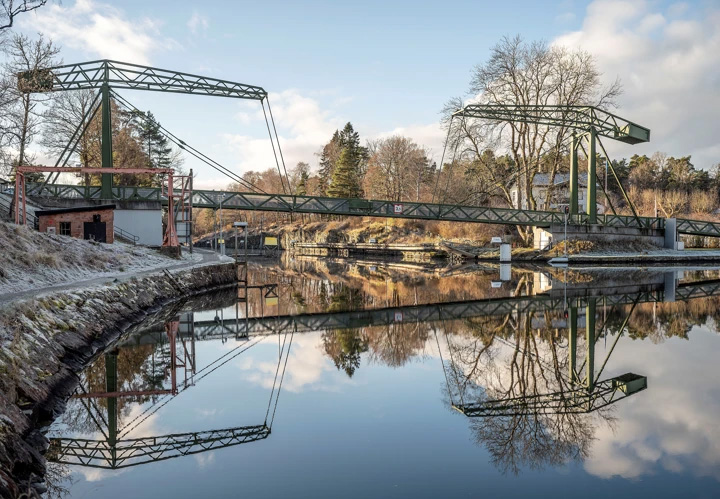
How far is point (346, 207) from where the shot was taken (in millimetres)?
34625

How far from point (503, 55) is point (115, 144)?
35600mm

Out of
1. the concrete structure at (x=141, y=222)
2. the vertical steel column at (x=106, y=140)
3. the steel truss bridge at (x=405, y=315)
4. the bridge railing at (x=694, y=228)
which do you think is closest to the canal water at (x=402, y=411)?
the steel truss bridge at (x=405, y=315)

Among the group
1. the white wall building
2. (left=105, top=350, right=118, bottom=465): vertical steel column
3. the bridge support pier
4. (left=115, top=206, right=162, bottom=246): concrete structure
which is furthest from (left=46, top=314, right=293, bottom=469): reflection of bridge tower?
the white wall building

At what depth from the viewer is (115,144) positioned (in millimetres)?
48281

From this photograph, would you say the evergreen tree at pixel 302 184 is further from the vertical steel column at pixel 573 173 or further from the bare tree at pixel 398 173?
the vertical steel column at pixel 573 173

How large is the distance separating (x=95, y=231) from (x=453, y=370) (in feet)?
77.7

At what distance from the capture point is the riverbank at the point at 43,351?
535 centimetres

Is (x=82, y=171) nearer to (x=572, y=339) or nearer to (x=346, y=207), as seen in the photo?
(x=346, y=207)

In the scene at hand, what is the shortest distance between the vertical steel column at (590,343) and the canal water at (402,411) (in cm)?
6

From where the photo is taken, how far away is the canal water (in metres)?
5.21

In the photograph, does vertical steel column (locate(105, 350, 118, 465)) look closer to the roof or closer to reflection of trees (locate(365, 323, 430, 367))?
reflection of trees (locate(365, 323, 430, 367))

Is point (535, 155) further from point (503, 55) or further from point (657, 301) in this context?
point (657, 301)

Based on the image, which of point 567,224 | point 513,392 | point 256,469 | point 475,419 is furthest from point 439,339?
point 567,224

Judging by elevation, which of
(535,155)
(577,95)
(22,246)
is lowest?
(22,246)
